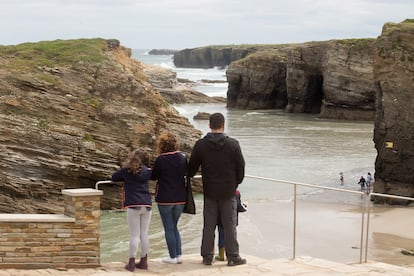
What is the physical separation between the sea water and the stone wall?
2419 millimetres

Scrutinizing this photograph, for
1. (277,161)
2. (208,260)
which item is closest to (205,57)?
(277,161)

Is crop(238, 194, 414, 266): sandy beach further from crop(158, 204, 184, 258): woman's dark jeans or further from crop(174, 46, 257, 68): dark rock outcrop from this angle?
crop(174, 46, 257, 68): dark rock outcrop

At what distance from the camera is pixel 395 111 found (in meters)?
23.1

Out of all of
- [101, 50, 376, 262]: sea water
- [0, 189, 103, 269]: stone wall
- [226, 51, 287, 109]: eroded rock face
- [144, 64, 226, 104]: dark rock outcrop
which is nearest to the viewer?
[0, 189, 103, 269]: stone wall

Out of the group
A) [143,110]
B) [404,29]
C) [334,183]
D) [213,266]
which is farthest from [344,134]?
[213,266]

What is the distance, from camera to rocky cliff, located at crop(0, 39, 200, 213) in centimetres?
1977

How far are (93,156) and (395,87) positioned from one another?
32.9 ft

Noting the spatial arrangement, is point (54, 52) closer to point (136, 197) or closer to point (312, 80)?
point (136, 197)

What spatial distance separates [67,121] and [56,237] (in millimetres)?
12812

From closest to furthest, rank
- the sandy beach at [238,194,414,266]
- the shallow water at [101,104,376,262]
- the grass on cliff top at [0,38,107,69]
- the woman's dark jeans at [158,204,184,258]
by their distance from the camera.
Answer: the woman's dark jeans at [158,204,184,258] < the sandy beach at [238,194,414,266] < the shallow water at [101,104,376,262] < the grass on cliff top at [0,38,107,69]

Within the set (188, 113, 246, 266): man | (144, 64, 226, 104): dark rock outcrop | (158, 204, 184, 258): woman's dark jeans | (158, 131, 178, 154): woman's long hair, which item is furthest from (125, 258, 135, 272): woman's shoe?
(144, 64, 226, 104): dark rock outcrop

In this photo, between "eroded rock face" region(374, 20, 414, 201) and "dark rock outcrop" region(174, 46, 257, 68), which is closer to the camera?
"eroded rock face" region(374, 20, 414, 201)

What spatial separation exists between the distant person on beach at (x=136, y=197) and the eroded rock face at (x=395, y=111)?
1595 centimetres

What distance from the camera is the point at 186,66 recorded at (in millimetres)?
195375
